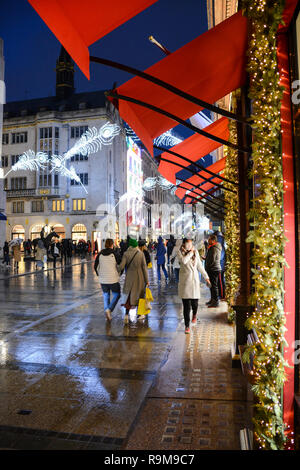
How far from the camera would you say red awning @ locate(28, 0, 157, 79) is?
3.00 m

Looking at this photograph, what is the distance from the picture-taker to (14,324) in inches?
321

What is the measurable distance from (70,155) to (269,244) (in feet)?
157

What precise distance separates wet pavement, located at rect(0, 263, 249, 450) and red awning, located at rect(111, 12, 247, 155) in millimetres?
3355

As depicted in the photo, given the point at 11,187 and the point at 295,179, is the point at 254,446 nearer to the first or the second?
the point at 295,179

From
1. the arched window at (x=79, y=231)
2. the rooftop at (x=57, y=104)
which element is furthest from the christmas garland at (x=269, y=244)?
the rooftop at (x=57, y=104)

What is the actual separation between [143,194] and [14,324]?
209 ft

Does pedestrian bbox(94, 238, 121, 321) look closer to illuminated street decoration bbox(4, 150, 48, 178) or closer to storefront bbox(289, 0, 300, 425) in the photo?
storefront bbox(289, 0, 300, 425)

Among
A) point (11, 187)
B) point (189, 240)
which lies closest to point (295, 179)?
point (189, 240)

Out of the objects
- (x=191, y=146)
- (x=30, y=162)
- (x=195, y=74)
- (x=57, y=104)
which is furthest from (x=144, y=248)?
(x=57, y=104)

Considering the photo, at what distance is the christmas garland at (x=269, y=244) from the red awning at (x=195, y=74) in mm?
1518

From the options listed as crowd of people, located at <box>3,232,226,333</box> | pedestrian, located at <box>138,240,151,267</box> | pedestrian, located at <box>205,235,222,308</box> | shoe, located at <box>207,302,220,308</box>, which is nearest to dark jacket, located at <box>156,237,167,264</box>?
pedestrian, located at <box>138,240,151,267</box>

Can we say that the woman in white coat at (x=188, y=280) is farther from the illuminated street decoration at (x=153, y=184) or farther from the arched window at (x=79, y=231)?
the arched window at (x=79, y=231)

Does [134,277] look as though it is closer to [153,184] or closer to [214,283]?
[214,283]

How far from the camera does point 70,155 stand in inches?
1890
